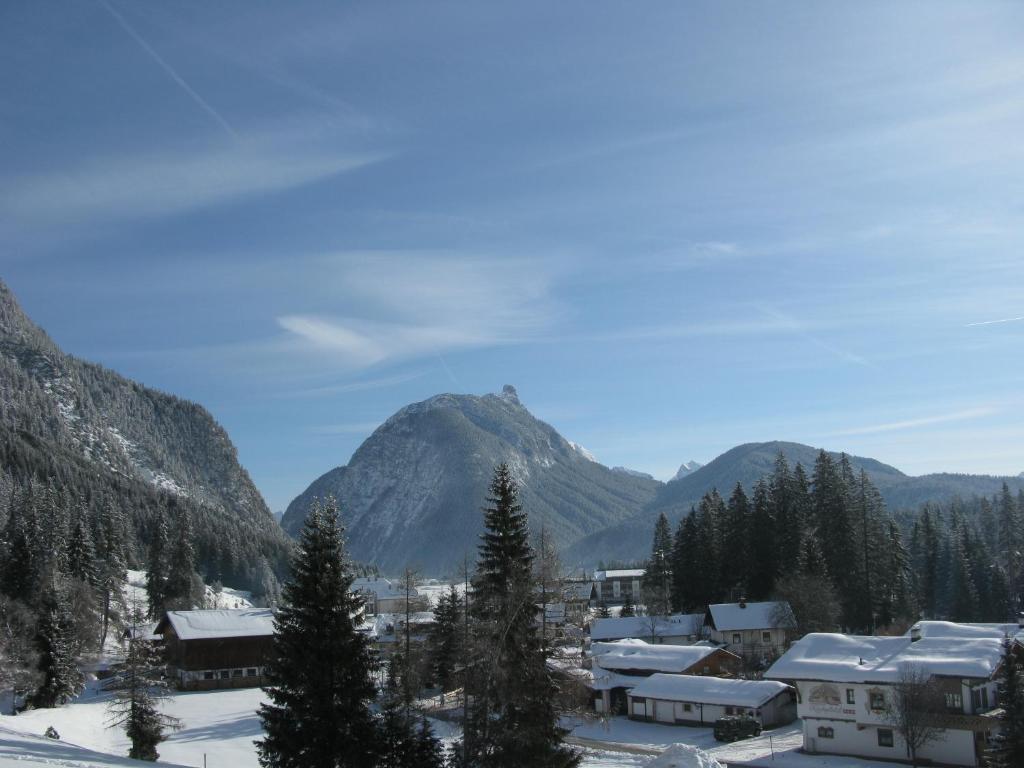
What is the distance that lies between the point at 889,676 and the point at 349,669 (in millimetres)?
32096

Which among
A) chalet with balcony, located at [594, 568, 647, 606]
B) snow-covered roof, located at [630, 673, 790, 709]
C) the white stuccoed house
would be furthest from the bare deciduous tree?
chalet with balcony, located at [594, 568, 647, 606]

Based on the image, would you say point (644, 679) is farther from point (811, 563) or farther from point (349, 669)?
point (349, 669)

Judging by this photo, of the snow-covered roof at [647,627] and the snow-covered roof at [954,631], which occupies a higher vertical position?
the snow-covered roof at [954,631]

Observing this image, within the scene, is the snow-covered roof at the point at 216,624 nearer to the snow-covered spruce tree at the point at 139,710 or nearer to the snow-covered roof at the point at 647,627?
the snow-covered spruce tree at the point at 139,710

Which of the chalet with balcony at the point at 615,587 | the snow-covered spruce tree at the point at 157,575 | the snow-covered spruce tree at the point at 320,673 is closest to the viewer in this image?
the snow-covered spruce tree at the point at 320,673

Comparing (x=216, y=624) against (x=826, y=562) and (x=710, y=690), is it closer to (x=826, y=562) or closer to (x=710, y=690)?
(x=710, y=690)

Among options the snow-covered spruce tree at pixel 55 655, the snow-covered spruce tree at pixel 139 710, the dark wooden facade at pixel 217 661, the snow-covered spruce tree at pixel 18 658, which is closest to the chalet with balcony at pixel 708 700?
the dark wooden facade at pixel 217 661

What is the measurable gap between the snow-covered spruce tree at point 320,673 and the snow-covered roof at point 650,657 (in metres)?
40.0

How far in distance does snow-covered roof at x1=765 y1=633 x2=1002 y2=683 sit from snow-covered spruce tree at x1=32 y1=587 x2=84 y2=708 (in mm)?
43110

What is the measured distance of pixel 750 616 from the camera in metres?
77.2

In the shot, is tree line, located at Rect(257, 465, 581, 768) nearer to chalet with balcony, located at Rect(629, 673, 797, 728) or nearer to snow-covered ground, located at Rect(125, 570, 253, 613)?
chalet with balcony, located at Rect(629, 673, 797, 728)

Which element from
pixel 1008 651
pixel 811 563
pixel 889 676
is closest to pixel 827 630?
pixel 811 563

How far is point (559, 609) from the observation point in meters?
35.6

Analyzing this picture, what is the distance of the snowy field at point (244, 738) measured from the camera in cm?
4062
